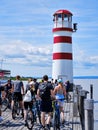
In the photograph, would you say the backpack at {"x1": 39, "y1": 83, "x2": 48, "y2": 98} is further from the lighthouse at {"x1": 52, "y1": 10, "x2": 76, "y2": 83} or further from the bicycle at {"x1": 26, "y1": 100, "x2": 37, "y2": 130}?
the lighthouse at {"x1": 52, "y1": 10, "x2": 76, "y2": 83}

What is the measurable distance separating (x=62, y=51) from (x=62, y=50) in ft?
0.24

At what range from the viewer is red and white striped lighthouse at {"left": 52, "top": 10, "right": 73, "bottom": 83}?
3047 cm

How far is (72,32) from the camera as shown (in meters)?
31.6

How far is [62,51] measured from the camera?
30406 mm

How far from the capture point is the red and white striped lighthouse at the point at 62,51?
3047 cm

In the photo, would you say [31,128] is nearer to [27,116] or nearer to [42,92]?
[27,116]

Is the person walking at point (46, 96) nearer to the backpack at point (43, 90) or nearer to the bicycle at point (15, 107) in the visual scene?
the backpack at point (43, 90)

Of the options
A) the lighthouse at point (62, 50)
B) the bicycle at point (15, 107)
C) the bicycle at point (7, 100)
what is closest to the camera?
the bicycle at point (15, 107)

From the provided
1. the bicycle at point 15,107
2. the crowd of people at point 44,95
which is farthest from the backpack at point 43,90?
the bicycle at point 15,107

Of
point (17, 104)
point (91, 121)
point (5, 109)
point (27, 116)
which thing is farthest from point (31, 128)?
point (5, 109)

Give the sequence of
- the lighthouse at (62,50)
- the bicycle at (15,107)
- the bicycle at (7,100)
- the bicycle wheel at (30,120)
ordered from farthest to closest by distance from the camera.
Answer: the lighthouse at (62,50) < the bicycle at (7,100) < the bicycle at (15,107) < the bicycle wheel at (30,120)

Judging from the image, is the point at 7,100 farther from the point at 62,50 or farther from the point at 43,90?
the point at 62,50

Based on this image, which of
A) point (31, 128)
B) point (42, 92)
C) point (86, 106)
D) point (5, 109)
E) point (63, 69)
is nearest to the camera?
point (86, 106)

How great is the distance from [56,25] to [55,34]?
90cm
